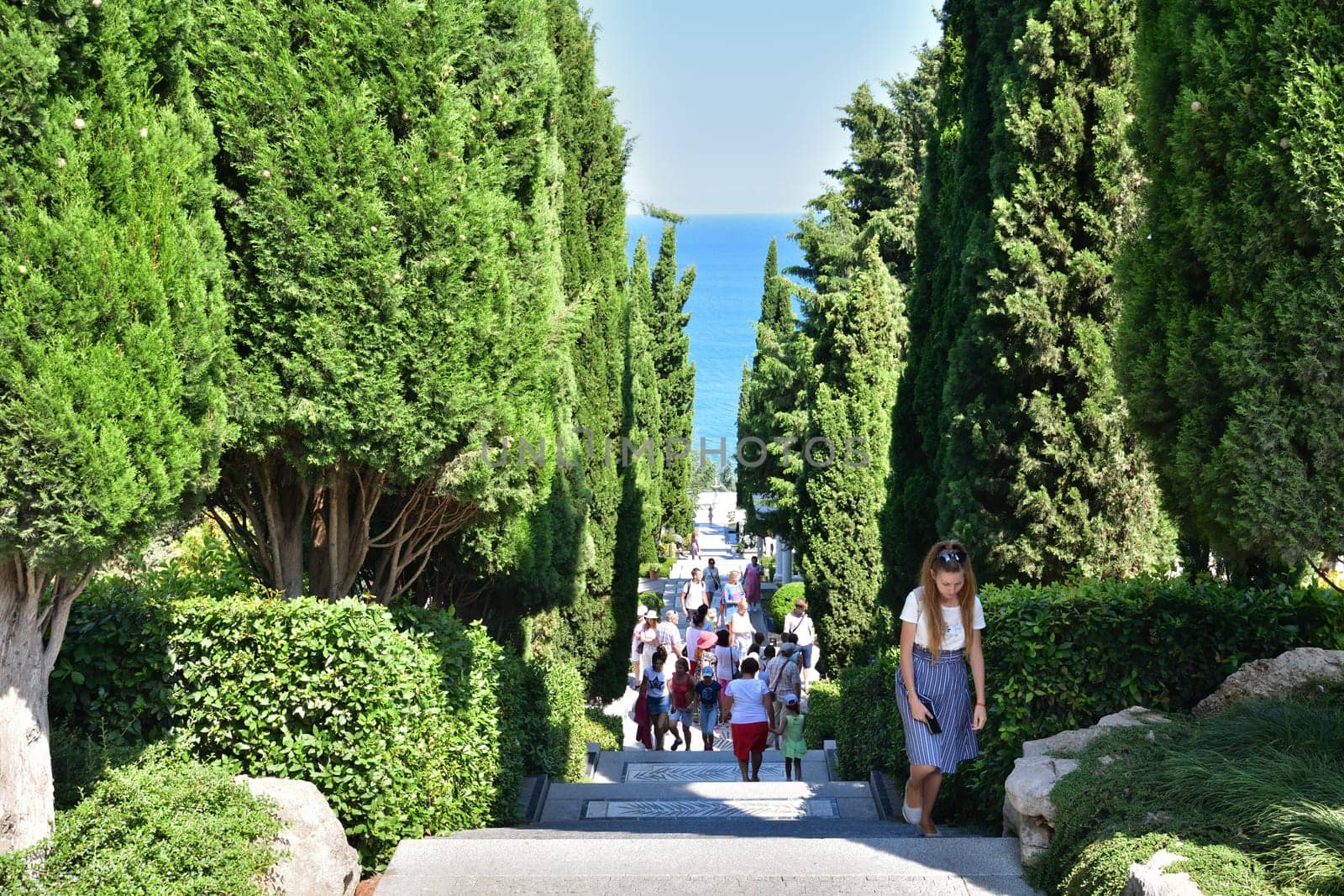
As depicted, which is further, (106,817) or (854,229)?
(854,229)

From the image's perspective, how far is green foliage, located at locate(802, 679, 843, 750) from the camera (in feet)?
46.7

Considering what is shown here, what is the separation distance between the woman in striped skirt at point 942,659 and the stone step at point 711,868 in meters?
0.59

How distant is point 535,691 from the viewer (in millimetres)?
9328

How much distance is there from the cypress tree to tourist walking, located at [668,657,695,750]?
5903 millimetres

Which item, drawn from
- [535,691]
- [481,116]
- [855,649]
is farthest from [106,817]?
[855,649]

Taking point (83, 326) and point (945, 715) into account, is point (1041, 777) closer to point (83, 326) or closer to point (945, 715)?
point (945, 715)

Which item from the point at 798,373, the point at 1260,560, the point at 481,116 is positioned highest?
the point at 798,373

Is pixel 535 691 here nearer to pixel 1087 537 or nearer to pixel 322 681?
pixel 322 681

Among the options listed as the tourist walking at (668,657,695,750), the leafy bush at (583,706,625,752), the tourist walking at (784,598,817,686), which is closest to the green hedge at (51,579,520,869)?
the leafy bush at (583,706,625,752)

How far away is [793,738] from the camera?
11492mm

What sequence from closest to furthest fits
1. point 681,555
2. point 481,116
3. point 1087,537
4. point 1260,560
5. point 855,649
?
point 481,116 → point 1260,560 → point 1087,537 → point 855,649 → point 681,555

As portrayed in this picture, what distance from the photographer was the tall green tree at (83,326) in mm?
4090

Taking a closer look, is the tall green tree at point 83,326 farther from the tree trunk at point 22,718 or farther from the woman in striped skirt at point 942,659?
the woman in striped skirt at point 942,659

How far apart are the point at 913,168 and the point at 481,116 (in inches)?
781
